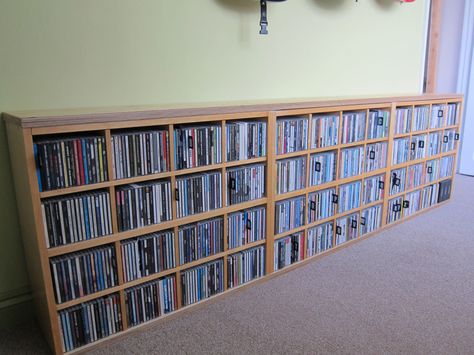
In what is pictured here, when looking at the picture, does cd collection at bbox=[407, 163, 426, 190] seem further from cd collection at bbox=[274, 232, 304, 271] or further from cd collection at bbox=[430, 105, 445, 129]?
cd collection at bbox=[274, 232, 304, 271]

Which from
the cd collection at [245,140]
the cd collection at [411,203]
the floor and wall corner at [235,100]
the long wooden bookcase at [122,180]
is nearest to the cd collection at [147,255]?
the long wooden bookcase at [122,180]

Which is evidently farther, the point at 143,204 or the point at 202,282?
the point at 202,282

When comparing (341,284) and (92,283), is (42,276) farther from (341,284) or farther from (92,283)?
(341,284)

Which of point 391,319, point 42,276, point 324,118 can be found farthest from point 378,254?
point 42,276

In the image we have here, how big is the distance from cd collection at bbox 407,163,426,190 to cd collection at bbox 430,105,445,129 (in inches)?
12.1

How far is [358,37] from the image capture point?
283 centimetres

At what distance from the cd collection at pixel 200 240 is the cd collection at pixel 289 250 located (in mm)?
376

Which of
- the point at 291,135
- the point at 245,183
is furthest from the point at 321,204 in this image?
the point at 245,183

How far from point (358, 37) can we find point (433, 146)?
37.5 inches

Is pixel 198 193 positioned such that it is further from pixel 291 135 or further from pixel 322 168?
pixel 322 168

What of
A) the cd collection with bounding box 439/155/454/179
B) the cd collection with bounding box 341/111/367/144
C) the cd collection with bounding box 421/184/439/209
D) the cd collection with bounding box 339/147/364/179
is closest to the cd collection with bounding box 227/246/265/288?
the cd collection with bounding box 339/147/364/179

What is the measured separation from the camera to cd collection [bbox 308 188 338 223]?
2213 mm

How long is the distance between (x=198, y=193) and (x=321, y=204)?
821 millimetres

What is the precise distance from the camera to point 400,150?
2684 millimetres
